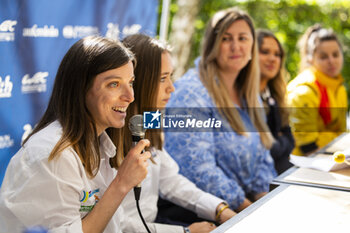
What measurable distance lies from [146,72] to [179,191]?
2.03ft

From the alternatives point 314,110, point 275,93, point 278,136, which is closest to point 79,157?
point 278,136

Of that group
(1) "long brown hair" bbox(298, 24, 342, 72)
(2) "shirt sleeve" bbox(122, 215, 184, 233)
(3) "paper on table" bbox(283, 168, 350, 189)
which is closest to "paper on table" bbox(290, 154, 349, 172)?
(3) "paper on table" bbox(283, 168, 350, 189)

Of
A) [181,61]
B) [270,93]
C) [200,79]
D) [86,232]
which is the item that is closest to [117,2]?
[200,79]

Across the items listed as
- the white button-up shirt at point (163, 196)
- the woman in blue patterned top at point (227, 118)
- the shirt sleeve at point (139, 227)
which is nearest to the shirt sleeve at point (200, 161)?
the woman in blue patterned top at point (227, 118)

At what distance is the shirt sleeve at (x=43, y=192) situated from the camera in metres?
1.28

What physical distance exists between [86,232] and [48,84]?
1239 millimetres

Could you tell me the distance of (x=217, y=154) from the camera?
2.47 m

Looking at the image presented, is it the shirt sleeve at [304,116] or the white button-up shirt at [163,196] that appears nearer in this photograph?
the white button-up shirt at [163,196]

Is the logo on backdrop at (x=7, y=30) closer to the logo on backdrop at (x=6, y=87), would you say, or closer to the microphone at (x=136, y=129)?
the logo on backdrop at (x=6, y=87)

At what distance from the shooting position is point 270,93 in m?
3.46

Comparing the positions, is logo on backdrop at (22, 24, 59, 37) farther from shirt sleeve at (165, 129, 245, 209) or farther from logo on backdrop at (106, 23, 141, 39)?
shirt sleeve at (165, 129, 245, 209)

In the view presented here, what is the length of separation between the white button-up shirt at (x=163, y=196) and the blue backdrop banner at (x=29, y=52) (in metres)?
0.77

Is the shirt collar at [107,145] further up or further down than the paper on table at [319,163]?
further up

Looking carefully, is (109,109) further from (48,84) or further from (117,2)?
(117,2)
